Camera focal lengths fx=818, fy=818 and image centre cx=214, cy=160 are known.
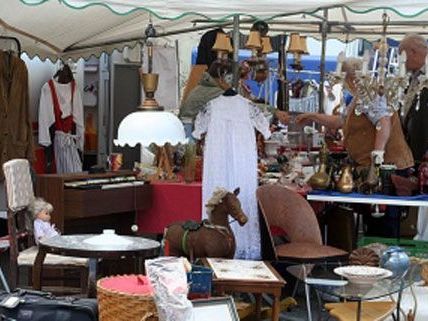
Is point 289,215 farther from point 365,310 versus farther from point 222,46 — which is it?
point 222,46

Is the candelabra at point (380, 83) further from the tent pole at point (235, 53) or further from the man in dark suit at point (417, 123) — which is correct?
the tent pole at point (235, 53)

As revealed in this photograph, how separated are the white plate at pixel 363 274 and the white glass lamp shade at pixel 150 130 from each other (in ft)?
4.13

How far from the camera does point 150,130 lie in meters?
4.72

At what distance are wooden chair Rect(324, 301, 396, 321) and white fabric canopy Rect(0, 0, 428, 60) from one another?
1.95 m

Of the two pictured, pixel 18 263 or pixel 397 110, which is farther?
pixel 397 110

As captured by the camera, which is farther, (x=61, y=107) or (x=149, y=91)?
(x=61, y=107)

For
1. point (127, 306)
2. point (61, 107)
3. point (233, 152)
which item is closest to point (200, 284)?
point (127, 306)

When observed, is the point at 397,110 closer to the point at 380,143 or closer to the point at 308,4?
the point at 380,143

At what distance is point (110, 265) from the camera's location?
18.6 ft

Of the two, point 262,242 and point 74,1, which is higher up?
point 74,1

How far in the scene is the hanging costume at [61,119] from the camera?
325 inches

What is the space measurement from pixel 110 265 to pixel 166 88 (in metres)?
3.35

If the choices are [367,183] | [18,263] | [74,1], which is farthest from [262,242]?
[74,1]

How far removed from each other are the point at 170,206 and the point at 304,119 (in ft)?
4.57
